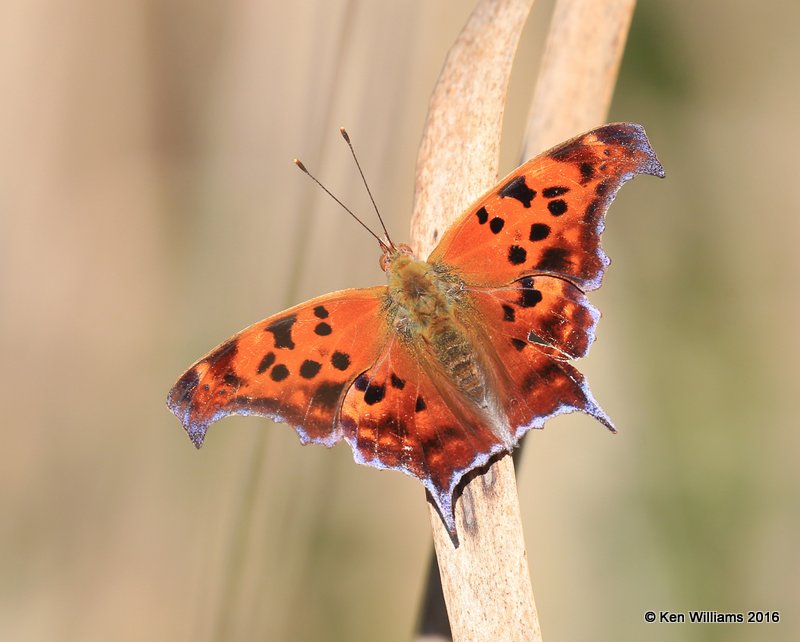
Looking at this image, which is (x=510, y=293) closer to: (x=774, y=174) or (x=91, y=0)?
(x=774, y=174)

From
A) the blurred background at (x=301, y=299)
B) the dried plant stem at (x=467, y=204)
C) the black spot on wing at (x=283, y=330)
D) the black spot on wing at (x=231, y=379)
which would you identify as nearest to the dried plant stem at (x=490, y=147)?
the dried plant stem at (x=467, y=204)

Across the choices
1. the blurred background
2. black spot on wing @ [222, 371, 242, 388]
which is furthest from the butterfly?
the blurred background

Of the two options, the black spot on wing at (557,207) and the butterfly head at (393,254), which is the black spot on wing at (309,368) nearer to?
the butterfly head at (393,254)

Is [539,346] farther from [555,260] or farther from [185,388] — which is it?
[185,388]

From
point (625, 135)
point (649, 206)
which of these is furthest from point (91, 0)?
point (649, 206)

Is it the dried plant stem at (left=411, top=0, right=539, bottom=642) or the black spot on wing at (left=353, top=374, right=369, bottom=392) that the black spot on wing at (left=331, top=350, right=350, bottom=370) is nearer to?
the black spot on wing at (left=353, top=374, right=369, bottom=392)

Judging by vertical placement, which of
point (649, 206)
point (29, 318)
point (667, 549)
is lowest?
point (667, 549)
